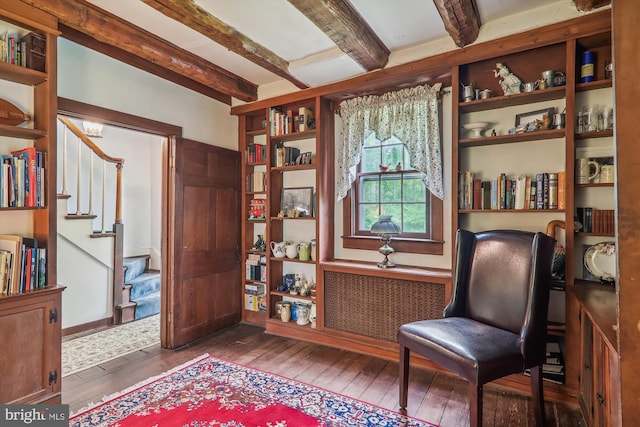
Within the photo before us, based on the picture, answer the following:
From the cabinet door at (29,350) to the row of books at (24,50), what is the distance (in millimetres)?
1410

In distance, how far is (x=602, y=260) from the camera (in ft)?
6.46

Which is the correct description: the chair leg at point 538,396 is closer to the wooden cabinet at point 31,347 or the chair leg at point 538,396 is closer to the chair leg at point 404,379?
the chair leg at point 404,379

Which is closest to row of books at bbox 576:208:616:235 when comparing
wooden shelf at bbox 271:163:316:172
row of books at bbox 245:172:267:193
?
wooden shelf at bbox 271:163:316:172

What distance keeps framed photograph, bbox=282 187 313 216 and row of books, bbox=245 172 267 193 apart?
0.24 meters

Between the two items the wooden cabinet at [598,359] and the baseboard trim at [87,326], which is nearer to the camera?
the wooden cabinet at [598,359]

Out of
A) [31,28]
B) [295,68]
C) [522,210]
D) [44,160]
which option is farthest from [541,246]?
[31,28]

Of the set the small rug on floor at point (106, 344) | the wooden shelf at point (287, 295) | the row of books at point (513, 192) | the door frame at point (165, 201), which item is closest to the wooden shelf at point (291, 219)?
the wooden shelf at point (287, 295)

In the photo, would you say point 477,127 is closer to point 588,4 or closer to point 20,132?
A: point 588,4

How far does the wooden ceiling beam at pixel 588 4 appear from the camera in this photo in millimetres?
1984

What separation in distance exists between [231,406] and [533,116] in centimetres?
292

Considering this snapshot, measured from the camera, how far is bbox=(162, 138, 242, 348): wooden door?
3047 mm

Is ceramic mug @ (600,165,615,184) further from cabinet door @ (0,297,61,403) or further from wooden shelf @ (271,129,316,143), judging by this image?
cabinet door @ (0,297,61,403)

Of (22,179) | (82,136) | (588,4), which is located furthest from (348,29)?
(82,136)

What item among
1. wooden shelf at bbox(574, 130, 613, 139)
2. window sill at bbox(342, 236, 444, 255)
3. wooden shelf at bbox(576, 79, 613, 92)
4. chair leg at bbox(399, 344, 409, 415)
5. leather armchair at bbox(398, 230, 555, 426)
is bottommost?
chair leg at bbox(399, 344, 409, 415)
